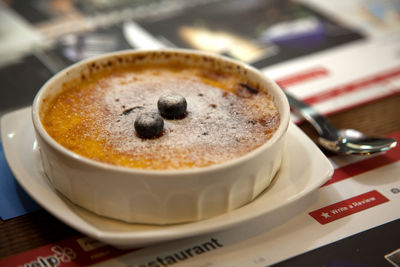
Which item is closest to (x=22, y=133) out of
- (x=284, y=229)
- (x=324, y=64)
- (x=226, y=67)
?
(x=226, y=67)

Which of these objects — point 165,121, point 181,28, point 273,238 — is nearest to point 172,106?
point 165,121

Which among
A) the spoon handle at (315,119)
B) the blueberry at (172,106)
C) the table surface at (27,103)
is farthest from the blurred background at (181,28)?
the blueberry at (172,106)

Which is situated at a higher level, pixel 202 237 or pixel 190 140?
pixel 190 140

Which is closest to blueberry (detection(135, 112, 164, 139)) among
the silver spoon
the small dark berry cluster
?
the small dark berry cluster

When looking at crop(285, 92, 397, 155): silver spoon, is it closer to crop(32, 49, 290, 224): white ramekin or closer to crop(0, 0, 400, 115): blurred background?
crop(32, 49, 290, 224): white ramekin

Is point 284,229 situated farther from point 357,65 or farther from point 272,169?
point 357,65

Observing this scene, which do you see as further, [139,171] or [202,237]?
[202,237]

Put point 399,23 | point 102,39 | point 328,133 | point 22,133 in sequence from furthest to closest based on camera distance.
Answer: point 399,23 → point 102,39 → point 328,133 → point 22,133
